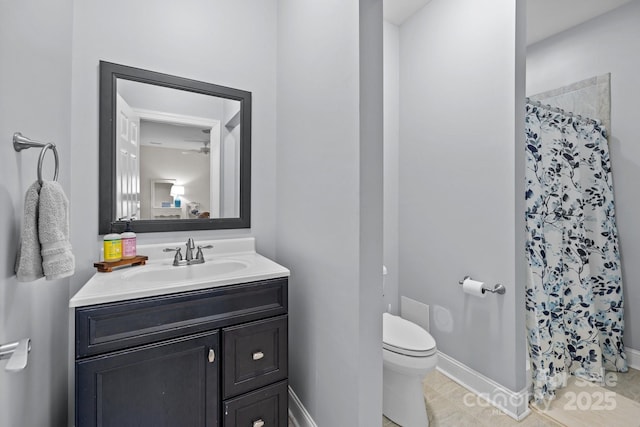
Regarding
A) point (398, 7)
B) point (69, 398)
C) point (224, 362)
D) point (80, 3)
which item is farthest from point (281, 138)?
point (69, 398)

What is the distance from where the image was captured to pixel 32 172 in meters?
0.98

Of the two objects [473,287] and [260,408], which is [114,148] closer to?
[260,408]

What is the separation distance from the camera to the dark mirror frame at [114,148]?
1444mm

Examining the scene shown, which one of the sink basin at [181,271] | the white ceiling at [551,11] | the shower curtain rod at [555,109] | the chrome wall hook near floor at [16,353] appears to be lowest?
the chrome wall hook near floor at [16,353]

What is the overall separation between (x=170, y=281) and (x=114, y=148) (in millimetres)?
785

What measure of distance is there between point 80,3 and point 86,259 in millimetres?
1280

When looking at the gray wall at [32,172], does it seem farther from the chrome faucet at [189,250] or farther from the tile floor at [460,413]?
the tile floor at [460,413]

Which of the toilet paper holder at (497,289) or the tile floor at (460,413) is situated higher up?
the toilet paper holder at (497,289)

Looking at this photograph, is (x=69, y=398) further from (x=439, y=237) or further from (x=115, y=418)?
(x=439, y=237)

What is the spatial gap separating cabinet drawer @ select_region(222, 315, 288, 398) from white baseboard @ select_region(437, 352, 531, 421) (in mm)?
1288

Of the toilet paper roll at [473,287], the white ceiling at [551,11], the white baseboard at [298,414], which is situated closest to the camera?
the white baseboard at [298,414]

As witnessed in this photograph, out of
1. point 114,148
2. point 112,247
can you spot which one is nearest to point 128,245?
point 112,247

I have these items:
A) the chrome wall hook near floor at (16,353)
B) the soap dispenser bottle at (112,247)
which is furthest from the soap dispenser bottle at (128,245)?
the chrome wall hook near floor at (16,353)

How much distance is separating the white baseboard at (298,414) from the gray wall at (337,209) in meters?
0.04
